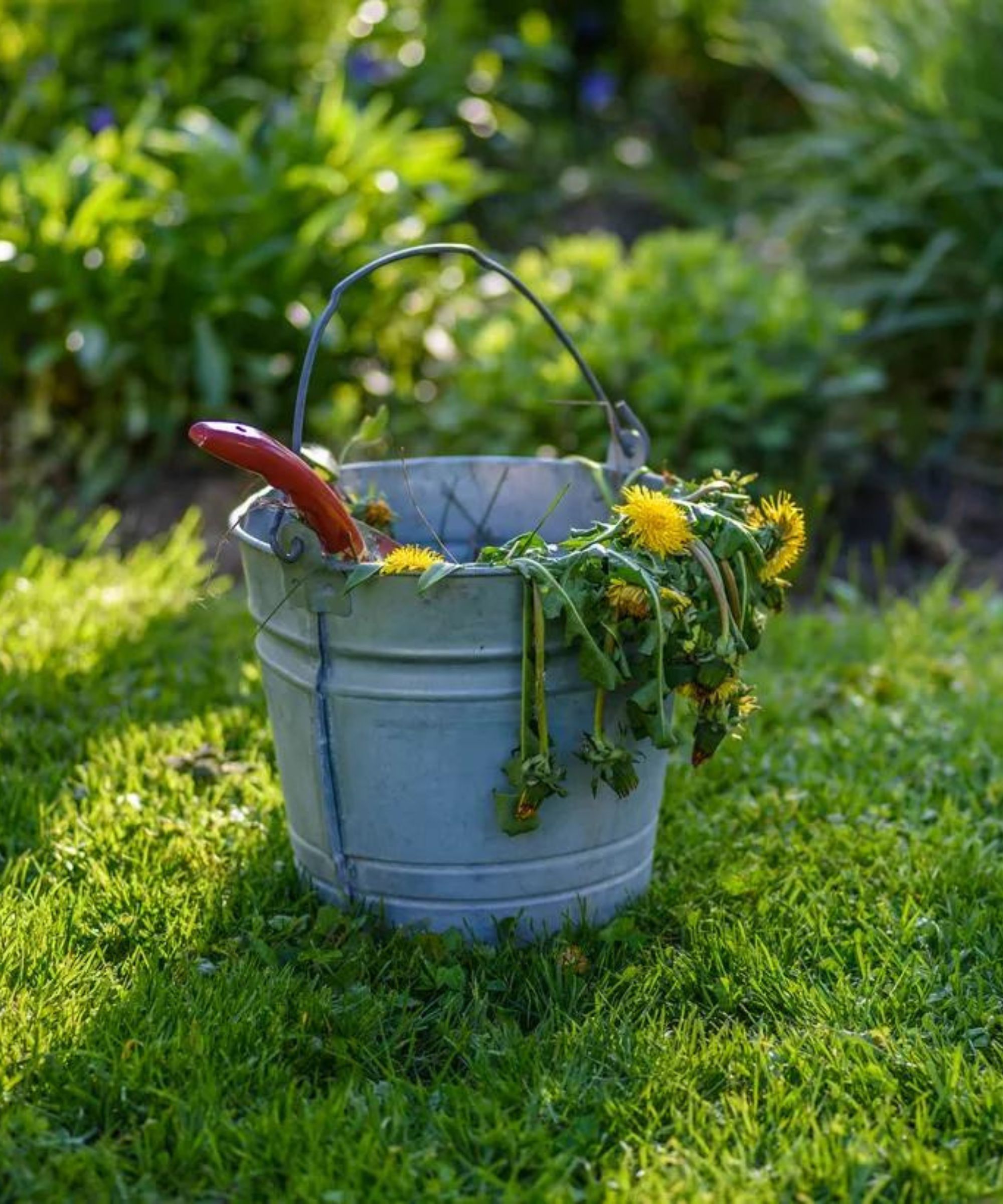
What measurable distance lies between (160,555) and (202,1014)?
1907 mm

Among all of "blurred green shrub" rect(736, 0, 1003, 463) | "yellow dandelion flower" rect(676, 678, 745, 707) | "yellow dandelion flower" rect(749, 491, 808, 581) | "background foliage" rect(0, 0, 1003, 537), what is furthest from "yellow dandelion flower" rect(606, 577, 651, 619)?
"blurred green shrub" rect(736, 0, 1003, 463)

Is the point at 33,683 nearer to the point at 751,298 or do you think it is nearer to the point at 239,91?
the point at 751,298

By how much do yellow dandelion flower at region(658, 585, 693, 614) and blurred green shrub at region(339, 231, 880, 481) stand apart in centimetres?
169

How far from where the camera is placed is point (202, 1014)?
1.75 metres

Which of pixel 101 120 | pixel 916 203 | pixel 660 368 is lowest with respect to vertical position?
pixel 660 368

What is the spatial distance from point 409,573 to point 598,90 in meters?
4.52

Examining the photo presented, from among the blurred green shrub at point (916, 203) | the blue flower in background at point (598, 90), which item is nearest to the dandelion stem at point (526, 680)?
the blurred green shrub at point (916, 203)

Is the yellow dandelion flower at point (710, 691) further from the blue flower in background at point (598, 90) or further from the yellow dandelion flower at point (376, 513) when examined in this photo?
the blue flower in background at point (598, 90)

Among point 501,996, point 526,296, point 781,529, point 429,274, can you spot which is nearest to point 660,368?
point 429,274

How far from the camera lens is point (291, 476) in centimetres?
172

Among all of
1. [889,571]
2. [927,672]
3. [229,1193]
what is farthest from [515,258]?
[229,1193]

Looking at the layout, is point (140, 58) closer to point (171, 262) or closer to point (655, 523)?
point (171, 262)

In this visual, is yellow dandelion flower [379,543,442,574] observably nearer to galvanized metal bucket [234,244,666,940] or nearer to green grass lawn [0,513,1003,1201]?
galvanized metal bucket [234,244,666,940]

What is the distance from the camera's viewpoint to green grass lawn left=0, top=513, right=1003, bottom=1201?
1.56m
